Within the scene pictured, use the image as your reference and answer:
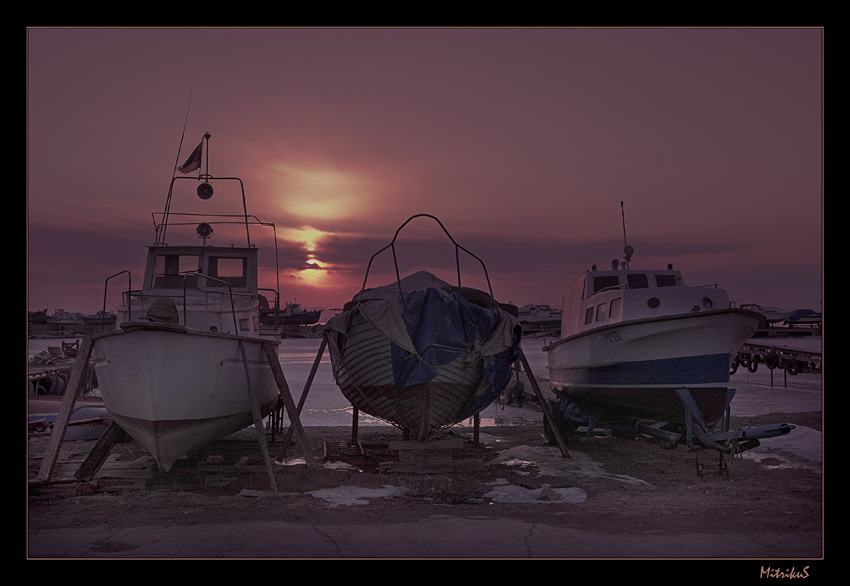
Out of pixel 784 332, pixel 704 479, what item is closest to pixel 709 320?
pixel 704 479

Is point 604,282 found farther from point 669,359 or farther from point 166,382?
point 166,382

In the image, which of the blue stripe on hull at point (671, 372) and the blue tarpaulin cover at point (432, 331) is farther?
the blue stripe on hull at point (671, 372)

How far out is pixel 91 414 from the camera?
13.4 metres

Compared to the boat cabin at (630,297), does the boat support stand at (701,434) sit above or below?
below

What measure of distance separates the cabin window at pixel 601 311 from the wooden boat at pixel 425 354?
2672mm

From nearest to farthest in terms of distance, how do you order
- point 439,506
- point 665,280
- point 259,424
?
point 439,506 < point 259,424 < point 665,280

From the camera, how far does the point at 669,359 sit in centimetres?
1042

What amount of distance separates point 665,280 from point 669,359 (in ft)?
11.3

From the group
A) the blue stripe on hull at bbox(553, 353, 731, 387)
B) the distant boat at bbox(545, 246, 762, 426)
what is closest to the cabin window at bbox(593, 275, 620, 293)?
the distant boat at bbox(545, 246, 762, 426)

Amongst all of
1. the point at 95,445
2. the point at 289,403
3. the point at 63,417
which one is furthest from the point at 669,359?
the point at 63,417

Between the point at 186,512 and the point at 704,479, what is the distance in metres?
6.82

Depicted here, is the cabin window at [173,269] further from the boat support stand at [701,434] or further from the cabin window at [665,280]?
the cabin window at [665,280]

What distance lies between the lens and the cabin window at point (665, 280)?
1339 cm

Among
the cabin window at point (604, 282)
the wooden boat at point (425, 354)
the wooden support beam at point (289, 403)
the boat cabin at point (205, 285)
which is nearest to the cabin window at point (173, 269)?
the boat cabin at point (205, 285)
